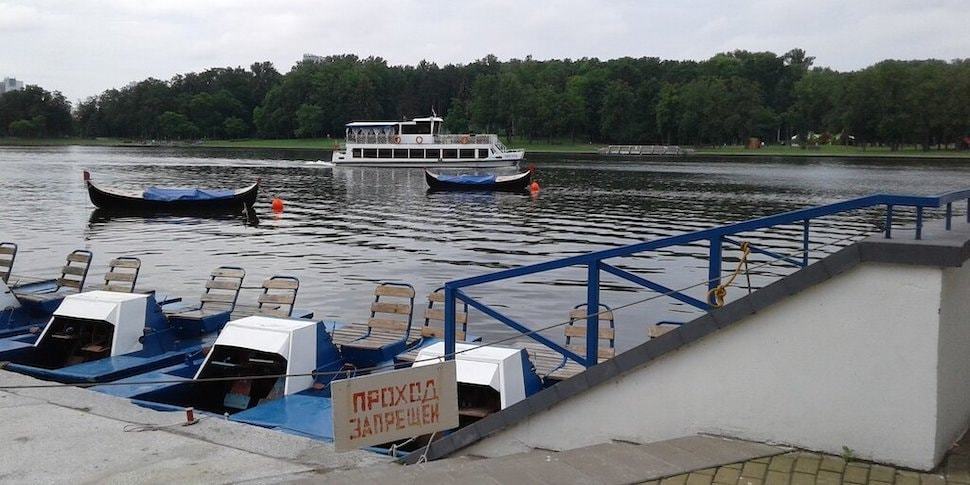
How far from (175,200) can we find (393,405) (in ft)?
134

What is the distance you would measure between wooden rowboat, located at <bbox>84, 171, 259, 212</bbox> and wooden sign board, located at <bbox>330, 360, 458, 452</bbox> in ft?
130

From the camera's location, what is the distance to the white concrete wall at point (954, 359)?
5.96 meters

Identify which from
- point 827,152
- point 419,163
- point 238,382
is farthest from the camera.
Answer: point 827,152

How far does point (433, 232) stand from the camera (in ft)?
122

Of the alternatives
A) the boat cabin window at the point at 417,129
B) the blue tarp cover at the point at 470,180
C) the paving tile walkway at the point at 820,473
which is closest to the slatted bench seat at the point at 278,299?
the paving tile walkway at the point at 820,473

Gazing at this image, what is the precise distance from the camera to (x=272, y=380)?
444 inches

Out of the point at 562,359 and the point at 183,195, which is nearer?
the point at 562,359

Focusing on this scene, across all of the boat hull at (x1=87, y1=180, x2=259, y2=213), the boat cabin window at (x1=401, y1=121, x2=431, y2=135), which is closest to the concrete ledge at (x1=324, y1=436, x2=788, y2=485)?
the boat hull at (x1=87, y1=180, x2=259, y2=213)

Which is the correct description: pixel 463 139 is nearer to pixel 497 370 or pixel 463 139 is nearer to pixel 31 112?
pixel 497 370

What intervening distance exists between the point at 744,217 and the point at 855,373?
37641mm

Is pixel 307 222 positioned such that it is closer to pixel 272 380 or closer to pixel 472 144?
pixel 272 380

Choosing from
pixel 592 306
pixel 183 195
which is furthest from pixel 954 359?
pixel 183 195

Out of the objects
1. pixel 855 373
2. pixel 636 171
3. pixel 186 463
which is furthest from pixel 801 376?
pixel 636 171

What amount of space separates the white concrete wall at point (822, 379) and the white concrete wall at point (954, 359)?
22 millimetres
